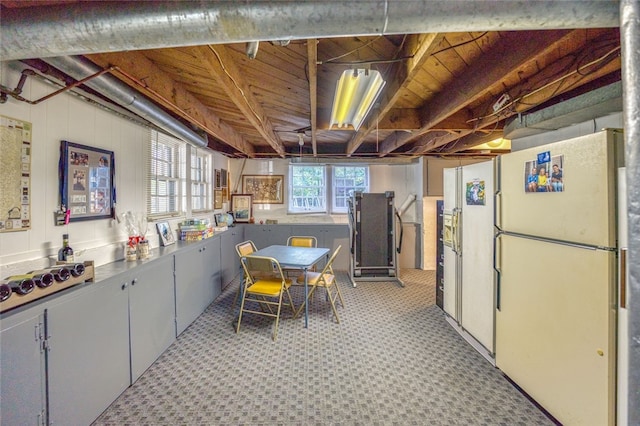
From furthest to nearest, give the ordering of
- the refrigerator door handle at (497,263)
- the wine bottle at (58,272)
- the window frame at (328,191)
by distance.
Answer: the window frame at (328,191) → the refrigerator door handle at (497,263) → the wine bottle at (58,272)

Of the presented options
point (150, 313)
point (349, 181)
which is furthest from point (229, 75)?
point (349, 181)

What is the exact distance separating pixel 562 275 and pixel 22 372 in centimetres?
315

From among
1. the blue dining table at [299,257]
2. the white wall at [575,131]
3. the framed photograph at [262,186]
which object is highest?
the white wall at [575,131]

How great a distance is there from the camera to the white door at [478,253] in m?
2.51

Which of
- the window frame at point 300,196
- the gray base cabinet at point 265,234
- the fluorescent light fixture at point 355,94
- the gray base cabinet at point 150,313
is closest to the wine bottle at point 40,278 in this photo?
the gray base cabinet at point 150,313

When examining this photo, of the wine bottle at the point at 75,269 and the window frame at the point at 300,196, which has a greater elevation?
the window frame at the point at 300,196

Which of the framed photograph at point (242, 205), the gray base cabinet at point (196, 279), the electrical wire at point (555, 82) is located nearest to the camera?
the electrical wire at point (555, 82)

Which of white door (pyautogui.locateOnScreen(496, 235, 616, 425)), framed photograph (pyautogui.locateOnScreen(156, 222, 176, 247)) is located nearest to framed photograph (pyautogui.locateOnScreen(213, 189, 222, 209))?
framed photograph (pyautogui.locateOnScreen(156, 222, 176, 247))

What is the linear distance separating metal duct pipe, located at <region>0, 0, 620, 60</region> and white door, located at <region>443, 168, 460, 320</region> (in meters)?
2.11

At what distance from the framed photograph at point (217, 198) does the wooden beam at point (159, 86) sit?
1639 mm

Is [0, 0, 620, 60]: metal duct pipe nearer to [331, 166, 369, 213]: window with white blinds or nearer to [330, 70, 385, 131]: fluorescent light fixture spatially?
[330, 70, 385, 131]: fluorescent light fixture

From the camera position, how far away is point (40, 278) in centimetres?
152

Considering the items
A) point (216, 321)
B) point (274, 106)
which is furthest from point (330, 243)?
point (274, 106)

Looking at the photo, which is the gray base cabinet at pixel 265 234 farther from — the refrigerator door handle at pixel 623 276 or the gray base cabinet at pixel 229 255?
the refrigerator door handle at pixel 623 276
